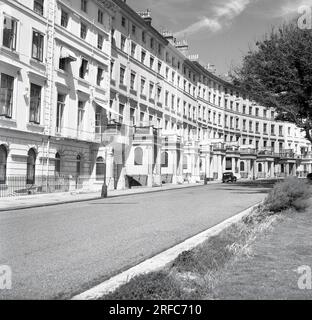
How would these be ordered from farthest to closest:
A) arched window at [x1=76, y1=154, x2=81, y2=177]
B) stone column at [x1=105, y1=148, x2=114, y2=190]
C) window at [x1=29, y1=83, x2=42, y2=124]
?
stone column at [x1=105, y1=148, x2=114, y2=190] → arched window at [x1=76, y1=154, x2=81, y2=177] → window at [x1=29, y1=83, x2=42, y2=124]

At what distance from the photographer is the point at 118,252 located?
8602mm

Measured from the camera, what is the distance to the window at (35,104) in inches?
1095

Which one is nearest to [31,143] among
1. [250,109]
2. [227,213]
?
[227,213]

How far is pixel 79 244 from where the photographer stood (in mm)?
9422

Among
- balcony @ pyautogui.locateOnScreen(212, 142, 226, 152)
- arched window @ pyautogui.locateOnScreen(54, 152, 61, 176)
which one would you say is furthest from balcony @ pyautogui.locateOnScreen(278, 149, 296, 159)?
arched window @ pyautogui.locateOnScreen(54, 152, 61, 176)

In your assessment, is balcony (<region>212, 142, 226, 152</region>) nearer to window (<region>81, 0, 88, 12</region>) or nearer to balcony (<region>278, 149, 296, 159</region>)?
balcony (<region>278, 149, 296, 159</region>)

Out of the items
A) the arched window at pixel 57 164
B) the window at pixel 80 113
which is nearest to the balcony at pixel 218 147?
the window at pixel 80 113

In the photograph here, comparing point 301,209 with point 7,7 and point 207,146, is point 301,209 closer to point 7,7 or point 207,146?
point 7,7

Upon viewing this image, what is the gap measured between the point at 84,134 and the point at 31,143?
6931 millimetres

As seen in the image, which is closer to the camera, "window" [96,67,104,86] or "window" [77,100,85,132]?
"window" [77,100,85,132]
